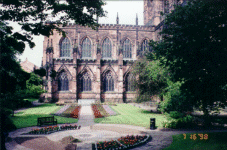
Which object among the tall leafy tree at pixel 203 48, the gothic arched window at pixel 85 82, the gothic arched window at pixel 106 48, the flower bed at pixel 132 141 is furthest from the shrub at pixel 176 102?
the gothic arched window at pixel 106 48

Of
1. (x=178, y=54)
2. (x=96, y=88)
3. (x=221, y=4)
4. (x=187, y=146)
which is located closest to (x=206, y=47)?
(x=178, y=54)

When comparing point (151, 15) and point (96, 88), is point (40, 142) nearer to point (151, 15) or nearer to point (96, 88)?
point (96, 88)

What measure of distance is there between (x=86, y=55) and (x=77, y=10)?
31.6 meters

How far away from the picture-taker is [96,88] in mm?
36062

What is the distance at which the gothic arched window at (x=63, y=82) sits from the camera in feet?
119

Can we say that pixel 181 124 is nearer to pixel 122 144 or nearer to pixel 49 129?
pixel 122 144

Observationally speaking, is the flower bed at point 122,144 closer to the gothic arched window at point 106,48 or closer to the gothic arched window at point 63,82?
the gothic arched window at point 63,82

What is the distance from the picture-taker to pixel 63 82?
3641cm

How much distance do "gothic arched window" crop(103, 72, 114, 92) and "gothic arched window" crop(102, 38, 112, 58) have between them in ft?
13.5

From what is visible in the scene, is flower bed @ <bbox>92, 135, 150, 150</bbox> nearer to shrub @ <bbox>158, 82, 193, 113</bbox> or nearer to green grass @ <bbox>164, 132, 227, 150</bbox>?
green grass @ <bbox>164, 132, 227, 150</bbox>

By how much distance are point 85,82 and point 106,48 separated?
8376 millimetres

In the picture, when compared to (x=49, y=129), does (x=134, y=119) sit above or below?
below

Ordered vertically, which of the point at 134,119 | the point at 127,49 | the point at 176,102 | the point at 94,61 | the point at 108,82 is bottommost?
the point at 134,119

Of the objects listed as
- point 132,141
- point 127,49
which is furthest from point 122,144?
point 127,49
